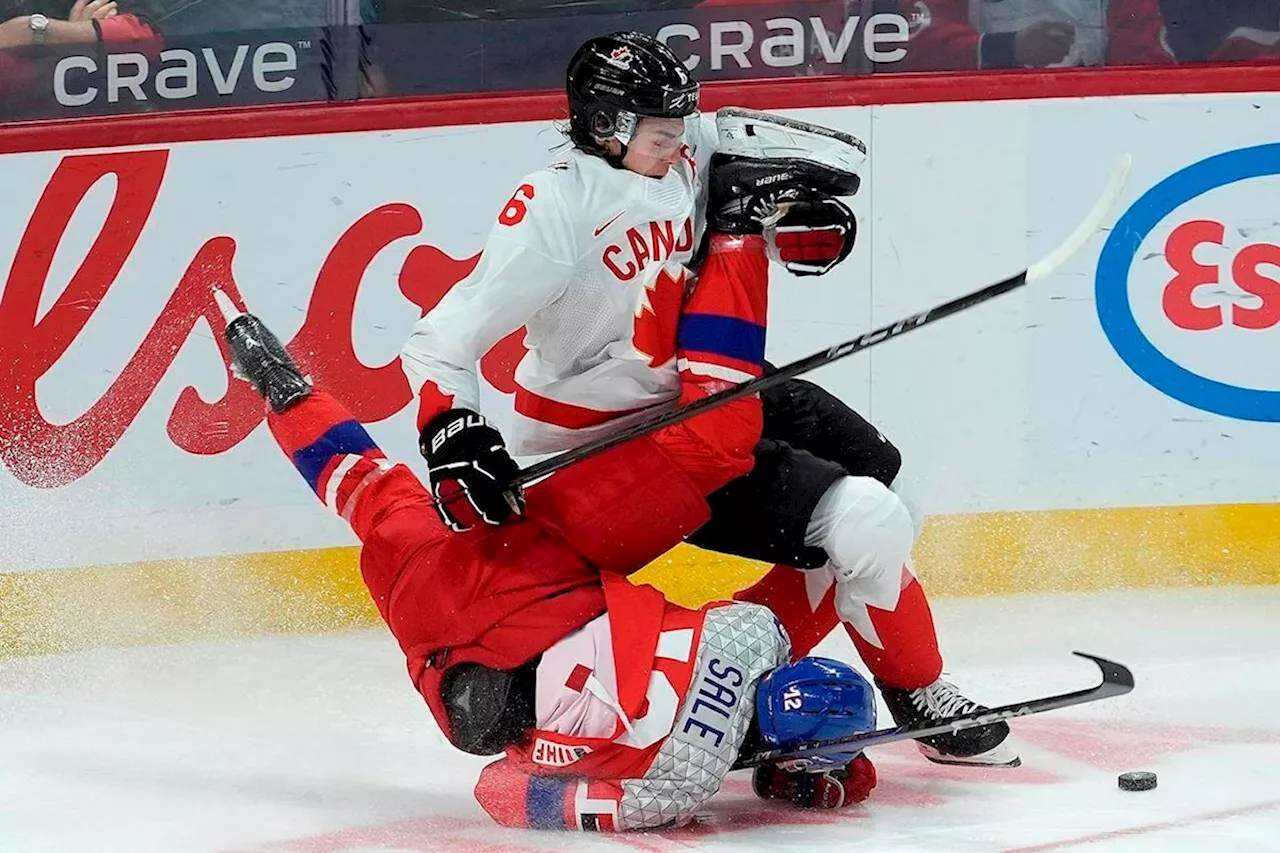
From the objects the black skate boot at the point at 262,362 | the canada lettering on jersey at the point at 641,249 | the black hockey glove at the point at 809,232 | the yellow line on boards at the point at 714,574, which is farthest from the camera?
the yellow line on boards at the point at 714,574

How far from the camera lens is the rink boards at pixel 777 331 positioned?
12.2 feet

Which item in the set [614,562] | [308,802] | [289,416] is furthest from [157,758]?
[614,562]

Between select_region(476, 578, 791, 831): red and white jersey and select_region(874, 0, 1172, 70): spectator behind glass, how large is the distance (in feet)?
5.90

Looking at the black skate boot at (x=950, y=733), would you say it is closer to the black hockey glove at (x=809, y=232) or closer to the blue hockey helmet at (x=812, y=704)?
the blue hockey helmet at (x=812, y=704)

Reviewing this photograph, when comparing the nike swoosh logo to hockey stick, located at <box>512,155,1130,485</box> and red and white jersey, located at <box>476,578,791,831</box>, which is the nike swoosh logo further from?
red and white jersey, located at <box>476,578,791,831</box>

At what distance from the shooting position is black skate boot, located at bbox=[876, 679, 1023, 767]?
2.64 meters

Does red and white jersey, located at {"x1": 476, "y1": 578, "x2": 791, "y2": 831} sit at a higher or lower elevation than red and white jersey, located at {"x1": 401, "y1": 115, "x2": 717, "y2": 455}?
lower

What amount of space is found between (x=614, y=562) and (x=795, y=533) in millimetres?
252

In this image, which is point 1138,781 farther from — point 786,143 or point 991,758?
point 786,143

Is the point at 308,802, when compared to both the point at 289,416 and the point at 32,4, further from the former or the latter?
the point at 32,4

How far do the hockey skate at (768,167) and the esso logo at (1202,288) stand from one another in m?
1.32

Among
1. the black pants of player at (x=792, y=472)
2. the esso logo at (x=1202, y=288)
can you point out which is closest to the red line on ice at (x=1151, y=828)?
the black pants of player at (x=792, y=472)

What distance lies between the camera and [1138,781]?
100 inches

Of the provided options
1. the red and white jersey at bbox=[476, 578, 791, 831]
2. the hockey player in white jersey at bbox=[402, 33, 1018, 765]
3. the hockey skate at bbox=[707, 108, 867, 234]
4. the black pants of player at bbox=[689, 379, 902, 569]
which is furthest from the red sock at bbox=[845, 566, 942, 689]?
the hockey skate at bbox=[707, 108, 867, 234]
